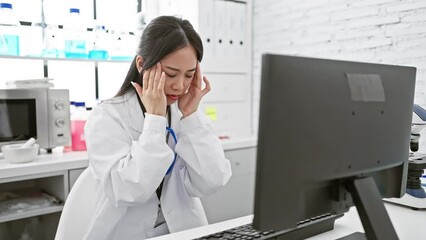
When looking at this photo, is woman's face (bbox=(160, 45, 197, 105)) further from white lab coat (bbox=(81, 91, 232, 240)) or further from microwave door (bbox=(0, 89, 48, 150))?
microwave door (bbox=(0, 89, 48, 150))

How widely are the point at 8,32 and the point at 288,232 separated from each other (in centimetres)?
199

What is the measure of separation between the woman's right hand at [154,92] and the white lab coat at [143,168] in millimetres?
36

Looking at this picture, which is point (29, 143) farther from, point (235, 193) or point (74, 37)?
point (235, 193)

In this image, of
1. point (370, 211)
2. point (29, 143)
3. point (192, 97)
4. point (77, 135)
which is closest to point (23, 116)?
point (29, 143)

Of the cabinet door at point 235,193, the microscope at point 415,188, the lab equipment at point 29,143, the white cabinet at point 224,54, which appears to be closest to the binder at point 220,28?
the white cabinet at point 224,54

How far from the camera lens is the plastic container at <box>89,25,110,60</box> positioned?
2461 millimetres

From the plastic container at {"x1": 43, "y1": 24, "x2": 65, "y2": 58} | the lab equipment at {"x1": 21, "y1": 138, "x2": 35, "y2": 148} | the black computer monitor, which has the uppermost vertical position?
the plastic container at {"x1": 43, "y1": 24, "x2": 65, "y2": 58}

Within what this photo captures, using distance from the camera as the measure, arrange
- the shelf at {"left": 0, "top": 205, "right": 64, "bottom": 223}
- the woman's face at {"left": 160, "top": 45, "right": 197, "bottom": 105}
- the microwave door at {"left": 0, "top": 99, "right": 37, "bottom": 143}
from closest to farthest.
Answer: the woman's face at {"left": 160, "top": 45, "right": 197, "bottom": 105} < the shelf at {"left": 0, "top": 205, "right": 64, "bottom": 223} < the microwave door at {"left": 0, "top": 99, "right": 37, "bottom": 143}

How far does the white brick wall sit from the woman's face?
87cm

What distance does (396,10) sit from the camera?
2207mm

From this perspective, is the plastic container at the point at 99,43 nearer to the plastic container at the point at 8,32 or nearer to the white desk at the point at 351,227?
the plastic container at the point at 8,32

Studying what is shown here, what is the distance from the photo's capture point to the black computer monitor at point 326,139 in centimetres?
66

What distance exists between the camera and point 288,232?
964 millimetres

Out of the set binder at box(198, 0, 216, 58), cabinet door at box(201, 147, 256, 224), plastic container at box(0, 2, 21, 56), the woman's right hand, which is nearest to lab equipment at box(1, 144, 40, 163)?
plastic container at box(0, 2, 21, 56)
